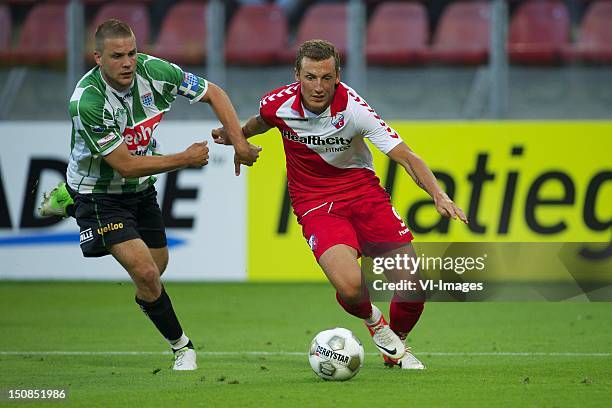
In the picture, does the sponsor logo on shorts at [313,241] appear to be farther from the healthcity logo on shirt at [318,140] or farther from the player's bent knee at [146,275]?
the player's bent knee at [146,275]

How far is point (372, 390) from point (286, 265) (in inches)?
235

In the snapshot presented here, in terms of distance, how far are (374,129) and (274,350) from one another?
1957mm

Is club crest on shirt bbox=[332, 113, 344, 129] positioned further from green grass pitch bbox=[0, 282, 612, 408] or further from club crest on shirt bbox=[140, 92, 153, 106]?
green grass pitch bbox=[0, 282, 612, 408]

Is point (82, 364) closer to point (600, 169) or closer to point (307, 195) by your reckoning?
point (307, 195)

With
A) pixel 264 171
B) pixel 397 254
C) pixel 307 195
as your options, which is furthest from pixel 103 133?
pixel 264 171

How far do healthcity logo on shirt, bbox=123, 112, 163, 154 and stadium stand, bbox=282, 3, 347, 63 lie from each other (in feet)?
19.5

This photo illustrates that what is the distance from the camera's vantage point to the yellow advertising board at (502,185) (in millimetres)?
11977

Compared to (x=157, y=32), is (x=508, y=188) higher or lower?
lower

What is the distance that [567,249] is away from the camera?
12336 mm

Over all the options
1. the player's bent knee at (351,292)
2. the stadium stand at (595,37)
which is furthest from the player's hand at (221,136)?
the stadium stand at (595,37)

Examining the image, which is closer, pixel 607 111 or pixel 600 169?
pixel 600 169

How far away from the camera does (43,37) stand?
531 inches

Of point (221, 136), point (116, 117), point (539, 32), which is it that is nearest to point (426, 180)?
point (221, 136)

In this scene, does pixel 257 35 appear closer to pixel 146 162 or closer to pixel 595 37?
pixel 595 37
